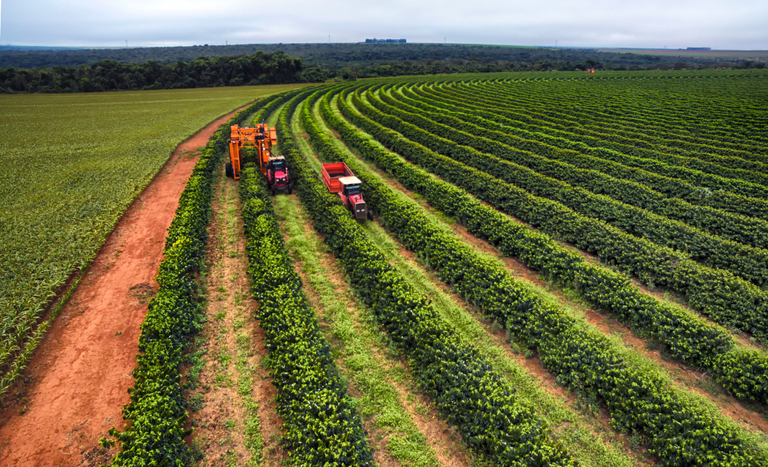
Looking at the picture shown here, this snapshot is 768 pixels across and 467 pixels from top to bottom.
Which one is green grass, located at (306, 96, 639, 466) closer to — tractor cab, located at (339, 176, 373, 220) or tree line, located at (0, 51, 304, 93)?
tractor cab, located at (339, 176, 373, 220)

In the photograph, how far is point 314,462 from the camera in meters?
7.09

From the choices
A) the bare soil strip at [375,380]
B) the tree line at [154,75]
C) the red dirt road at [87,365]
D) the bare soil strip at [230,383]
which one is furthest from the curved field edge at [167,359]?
the tree line at [154,75]

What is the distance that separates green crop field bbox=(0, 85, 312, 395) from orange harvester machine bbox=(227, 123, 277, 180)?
5.84 metres

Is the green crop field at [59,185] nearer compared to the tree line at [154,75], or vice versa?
the green crop field at [59,185]

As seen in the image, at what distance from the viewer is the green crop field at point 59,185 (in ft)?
42.2

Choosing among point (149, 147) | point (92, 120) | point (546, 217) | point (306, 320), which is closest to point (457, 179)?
point (546, 217)

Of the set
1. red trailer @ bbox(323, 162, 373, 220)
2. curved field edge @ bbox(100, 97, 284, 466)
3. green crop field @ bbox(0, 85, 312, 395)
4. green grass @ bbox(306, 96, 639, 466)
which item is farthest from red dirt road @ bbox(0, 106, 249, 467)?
green grass @ bbox(306, 96, 639, 466)

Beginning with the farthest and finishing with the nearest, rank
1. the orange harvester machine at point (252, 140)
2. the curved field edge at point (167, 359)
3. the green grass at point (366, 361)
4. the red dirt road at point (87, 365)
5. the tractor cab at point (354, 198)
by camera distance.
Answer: the orange harvester machine at point (252, 140), the tractor cab at point (354, 198), the red dirt road at point (87, 365), the green grass at point (366, 361), the curved field edge at point (167, 359)

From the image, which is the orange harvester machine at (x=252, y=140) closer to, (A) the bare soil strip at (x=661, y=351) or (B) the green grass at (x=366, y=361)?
(B) the green grass at (x=366, y=361)

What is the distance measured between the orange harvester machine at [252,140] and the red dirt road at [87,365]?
8.91m

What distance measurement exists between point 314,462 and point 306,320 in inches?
161

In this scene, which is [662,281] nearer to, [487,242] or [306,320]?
[487,242]

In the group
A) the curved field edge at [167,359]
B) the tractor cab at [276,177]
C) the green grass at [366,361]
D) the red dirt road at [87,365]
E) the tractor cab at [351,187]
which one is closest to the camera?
the curved field edge at [167,359]

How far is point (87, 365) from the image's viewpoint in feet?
A: 34.1
